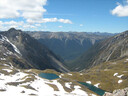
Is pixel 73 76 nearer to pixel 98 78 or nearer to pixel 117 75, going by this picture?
pixel 98 78

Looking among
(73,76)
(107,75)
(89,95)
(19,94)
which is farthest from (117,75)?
(19,94)

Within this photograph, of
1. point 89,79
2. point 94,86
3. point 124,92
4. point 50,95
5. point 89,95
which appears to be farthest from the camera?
point 89,79

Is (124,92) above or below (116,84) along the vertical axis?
above

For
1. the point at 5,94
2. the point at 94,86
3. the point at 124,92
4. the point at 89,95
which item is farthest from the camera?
the point at 94,86

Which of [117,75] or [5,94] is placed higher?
[5,94]

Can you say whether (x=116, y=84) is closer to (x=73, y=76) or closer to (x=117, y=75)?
(x=117, y=75)

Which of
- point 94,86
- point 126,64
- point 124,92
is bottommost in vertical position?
point 94,86

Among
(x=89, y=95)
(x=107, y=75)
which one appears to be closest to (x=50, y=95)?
(x=89, y=95)

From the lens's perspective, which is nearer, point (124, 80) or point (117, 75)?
point (124, 80)

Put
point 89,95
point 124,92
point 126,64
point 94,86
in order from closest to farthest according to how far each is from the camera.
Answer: point 124,92, point 89,95, point 94,86, point 126,64
